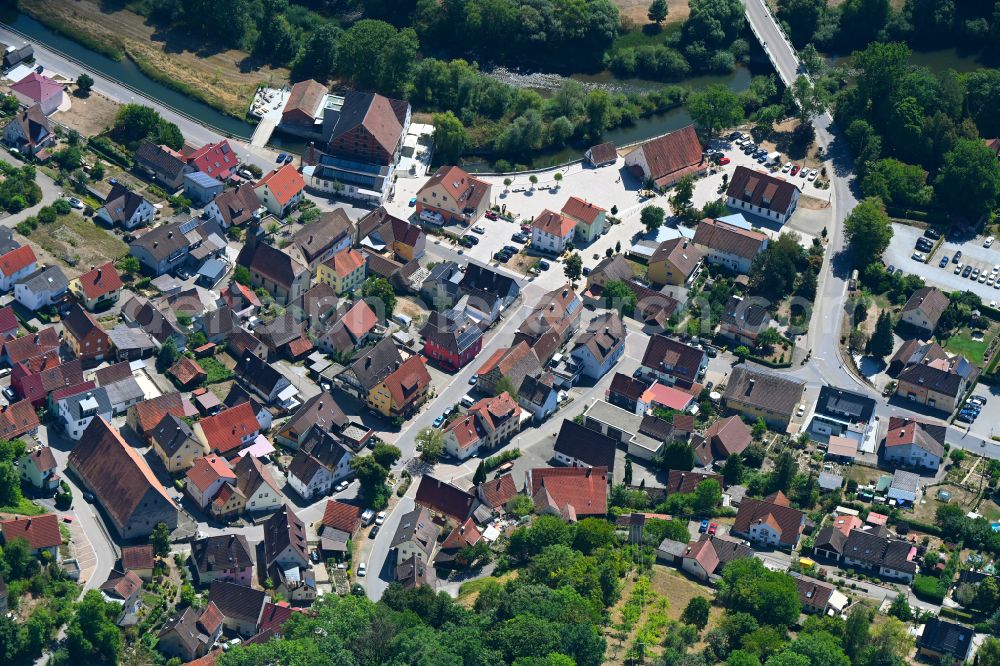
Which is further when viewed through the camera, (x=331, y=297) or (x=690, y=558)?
(x=331, y=297)

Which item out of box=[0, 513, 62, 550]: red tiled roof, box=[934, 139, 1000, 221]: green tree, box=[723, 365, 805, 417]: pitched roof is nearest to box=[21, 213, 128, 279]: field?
Result: box=[0, 513, 62, 550]: red tiled roof

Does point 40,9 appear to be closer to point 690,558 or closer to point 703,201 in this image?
point 703,201

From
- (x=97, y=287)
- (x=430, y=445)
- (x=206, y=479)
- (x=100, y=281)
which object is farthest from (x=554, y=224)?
(x=206, y=479)

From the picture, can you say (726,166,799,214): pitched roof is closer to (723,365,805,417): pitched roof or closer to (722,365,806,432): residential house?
(723,365,805,417): pitched roof

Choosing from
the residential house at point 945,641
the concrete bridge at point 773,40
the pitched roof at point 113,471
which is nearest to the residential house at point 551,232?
the concrete bridge at point 773,40

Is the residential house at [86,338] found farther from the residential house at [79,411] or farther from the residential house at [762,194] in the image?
the residential house at [762,194]

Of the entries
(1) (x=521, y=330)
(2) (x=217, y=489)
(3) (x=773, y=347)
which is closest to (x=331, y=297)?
(1) (x=521, y=330)
